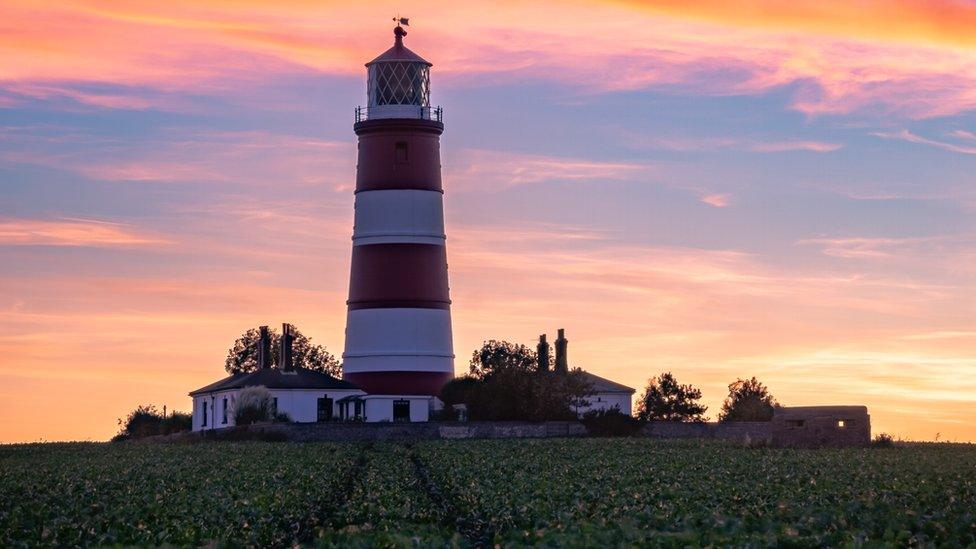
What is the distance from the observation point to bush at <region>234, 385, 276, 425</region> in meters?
83.9

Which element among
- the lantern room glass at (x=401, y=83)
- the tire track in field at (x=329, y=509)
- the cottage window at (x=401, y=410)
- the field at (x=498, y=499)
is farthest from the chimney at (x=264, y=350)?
the tire track in field at (x=329, y=509)

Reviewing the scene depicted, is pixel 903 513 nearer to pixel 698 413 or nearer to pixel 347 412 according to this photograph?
pixel 347 412

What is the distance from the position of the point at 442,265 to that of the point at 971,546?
204ft

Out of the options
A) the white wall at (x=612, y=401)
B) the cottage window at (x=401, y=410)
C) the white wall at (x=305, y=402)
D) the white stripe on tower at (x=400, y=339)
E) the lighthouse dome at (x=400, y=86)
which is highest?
the lighthouse dome at (x=400, y=86)

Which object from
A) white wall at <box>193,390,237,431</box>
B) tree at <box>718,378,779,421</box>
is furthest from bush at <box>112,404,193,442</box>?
tree at <box>718,378,779,421</box>

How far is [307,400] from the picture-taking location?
87812 mm

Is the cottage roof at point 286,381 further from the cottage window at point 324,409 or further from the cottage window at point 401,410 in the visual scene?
the cottage window at point 401,410

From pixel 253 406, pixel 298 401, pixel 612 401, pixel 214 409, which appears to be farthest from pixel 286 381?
pixel 612 401

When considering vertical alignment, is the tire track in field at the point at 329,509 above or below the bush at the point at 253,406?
below

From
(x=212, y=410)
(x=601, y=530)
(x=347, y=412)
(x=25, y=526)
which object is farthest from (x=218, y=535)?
(x=212, y=410)

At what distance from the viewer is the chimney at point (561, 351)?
9994 centimetres

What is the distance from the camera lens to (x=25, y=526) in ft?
86.2

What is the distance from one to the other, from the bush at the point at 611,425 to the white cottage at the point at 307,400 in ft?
29.4

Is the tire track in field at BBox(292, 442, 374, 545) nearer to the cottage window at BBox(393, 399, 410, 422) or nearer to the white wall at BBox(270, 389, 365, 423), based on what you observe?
the cottage window at BBox(393, 399, 410, 422)
